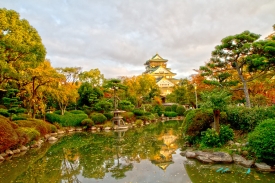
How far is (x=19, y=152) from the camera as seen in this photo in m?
9.89

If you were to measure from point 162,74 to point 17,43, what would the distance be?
4034 centimetres

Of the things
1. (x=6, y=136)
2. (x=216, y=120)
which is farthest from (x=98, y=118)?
(x=216, y=120)

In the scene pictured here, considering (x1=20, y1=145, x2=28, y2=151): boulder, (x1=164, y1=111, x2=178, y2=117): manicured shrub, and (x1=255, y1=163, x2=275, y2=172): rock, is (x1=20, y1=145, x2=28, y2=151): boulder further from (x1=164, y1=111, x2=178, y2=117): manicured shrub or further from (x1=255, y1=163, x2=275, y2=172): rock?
(x1=164, y1=111, x2=178, y2=117): manicured shrub

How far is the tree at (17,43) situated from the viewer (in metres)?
9.14

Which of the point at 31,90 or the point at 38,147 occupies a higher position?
the point at 31,90

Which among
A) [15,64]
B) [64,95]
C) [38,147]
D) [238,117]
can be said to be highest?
[15,64]

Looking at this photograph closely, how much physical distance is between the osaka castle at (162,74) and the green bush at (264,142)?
35.6 m

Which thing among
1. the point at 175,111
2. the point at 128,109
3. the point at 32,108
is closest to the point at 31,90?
the point at 32,108

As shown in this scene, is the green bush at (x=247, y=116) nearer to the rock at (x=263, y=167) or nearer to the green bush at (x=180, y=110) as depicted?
the rock at (x=263, y=167)

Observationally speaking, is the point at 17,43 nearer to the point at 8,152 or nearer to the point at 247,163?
the point at 8,152

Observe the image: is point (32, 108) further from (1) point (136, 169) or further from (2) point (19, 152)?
(1) point (136, 169)

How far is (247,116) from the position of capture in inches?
327

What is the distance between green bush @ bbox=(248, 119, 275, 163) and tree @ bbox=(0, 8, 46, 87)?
30.6 ft

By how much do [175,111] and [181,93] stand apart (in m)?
3.83
